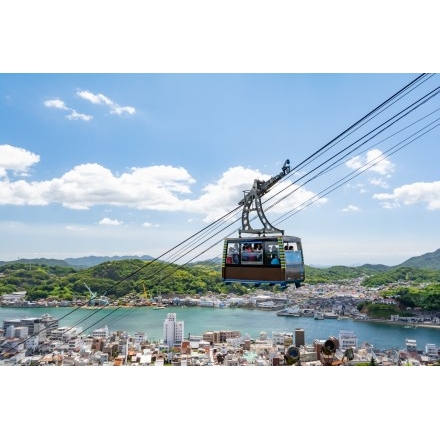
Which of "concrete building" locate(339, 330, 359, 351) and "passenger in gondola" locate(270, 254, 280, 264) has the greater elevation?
"passenger in gondola" locate(270, 254, 280, 264)

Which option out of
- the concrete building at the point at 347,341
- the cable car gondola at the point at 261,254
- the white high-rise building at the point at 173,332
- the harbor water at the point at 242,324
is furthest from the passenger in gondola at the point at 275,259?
the harbor water at the point at 242,324

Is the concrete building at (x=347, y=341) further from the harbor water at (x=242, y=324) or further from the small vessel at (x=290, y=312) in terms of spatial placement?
the small vessel at (x=290, y=312)

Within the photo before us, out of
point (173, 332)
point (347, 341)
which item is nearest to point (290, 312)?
point (347, 341)

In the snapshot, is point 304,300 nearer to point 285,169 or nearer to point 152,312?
point 152,312

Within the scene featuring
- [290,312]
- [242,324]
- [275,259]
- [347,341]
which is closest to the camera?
[275,259]

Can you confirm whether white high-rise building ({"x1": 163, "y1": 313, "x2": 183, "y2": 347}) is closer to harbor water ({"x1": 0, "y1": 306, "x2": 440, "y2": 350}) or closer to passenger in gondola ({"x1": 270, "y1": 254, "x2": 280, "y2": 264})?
harbor water ({"x1": 0, "y1": 306, "x2": 440, "y2": 350})

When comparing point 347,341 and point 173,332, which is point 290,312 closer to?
point 347,341

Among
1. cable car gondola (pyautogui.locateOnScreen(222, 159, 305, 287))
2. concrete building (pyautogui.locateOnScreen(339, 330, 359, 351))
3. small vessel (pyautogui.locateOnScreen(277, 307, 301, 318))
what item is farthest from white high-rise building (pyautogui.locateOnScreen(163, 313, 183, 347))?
cable car gondola (pyautogui.locateOnScreen(222, 159, 305, 287))
